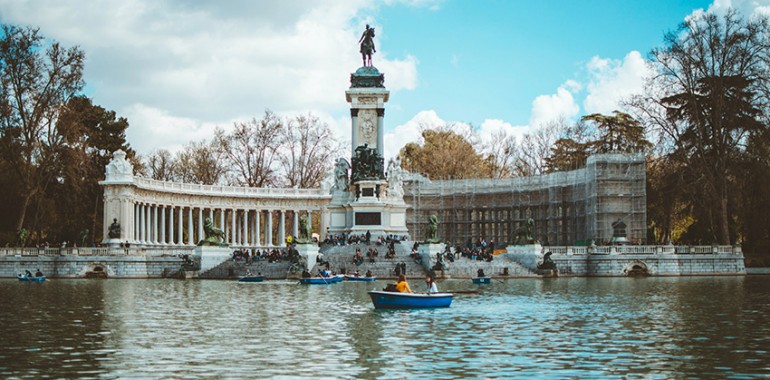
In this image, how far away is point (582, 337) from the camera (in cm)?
1980

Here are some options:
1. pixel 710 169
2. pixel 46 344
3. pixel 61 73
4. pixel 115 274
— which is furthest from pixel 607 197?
pixel 46 344

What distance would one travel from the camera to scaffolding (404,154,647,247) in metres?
60.8

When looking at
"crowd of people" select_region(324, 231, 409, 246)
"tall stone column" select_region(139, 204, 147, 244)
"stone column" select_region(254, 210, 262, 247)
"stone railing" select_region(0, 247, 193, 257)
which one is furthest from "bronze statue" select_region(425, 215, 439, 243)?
"stone column" select_region(254, 210, 262, 247)

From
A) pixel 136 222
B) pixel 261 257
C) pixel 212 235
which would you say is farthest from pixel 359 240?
pixel 136 222

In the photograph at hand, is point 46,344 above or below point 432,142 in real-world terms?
below

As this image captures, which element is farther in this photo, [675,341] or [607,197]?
[607,197]

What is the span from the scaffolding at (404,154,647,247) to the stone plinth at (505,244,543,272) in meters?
10.1

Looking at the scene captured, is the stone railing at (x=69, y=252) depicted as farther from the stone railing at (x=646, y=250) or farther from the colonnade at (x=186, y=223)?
the stone railing at (x=646, y=250)

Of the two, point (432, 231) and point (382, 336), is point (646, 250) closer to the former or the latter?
point (432, 231)

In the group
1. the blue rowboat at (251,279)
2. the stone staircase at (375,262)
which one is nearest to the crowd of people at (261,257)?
the stone staircase at (375,262)

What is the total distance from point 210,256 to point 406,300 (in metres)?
28.2

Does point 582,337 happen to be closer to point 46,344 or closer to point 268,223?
point 46,344

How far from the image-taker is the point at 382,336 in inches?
794

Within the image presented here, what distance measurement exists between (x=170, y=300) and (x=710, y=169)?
3684cm
